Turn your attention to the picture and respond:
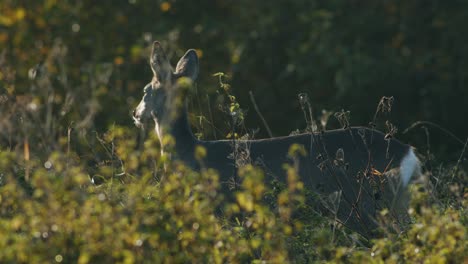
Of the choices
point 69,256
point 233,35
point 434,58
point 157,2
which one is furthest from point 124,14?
point 69,256

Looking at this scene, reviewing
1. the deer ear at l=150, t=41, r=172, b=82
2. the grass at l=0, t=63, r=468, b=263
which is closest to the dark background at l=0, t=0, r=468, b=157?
the deer ear at l=150, t=41, r=172, b=82

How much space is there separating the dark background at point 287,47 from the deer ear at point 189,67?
5786 mm

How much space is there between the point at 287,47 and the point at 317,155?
8.56 m

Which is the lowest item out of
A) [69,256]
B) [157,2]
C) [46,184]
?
[157,2]

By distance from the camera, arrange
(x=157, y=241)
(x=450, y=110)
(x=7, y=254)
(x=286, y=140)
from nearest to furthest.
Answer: (x=7, y=254)
(x=157, y=241)
(x=286, y=140)
(x=450, y=110)

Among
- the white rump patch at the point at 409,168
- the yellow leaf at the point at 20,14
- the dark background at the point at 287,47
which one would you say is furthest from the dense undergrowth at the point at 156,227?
the yellow leaf at the point at 20,14

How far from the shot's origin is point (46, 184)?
436 cm

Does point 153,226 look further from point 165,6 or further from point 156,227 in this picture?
point 165,6

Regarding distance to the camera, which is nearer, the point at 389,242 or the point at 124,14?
the point at 389,242

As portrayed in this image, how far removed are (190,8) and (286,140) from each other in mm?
8468

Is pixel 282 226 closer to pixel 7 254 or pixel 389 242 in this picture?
pixel 389 242

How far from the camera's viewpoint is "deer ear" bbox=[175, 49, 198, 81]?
845 cm

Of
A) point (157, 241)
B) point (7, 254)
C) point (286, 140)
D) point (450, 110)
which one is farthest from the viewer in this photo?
point (450, 110)

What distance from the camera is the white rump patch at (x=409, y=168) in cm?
746
